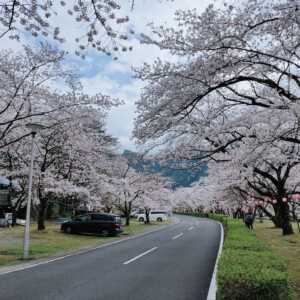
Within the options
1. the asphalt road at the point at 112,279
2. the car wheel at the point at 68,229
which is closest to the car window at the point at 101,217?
the car wheel at the point at 68,229

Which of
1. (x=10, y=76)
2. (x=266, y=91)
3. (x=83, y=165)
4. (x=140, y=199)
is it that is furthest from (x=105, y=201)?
(x=266, y=91)

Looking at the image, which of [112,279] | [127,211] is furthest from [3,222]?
[112,279]

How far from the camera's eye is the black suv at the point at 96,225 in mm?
27078

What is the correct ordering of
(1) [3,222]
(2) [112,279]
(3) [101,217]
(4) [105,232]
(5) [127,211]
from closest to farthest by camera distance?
(2) [112,279]
(4) [105,232]
(3) [101,217]
(1) [3,222]
(5) [127,211]

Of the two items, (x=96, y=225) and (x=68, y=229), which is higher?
(x=96, y=225)

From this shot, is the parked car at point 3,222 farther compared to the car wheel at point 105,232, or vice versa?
the parked car at point 3,222

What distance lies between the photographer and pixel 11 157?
90.9 feet

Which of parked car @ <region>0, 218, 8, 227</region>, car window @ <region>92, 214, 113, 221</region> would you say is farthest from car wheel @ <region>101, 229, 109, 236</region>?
parked car @ <region>0, 218, 8, 227</region>

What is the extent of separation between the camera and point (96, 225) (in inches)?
1086

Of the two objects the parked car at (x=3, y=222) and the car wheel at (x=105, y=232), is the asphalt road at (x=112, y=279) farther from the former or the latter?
the parked car at (x=3, y=222)

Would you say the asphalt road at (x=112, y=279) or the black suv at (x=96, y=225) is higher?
the black suv at (x=96, y=225)

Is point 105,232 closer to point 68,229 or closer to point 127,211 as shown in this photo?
point 68,229

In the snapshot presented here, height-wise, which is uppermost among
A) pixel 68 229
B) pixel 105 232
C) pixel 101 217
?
pixel 101 217

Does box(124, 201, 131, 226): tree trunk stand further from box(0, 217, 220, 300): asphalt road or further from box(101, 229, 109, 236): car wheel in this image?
box(0, 217, 220, 300): asphalt road
